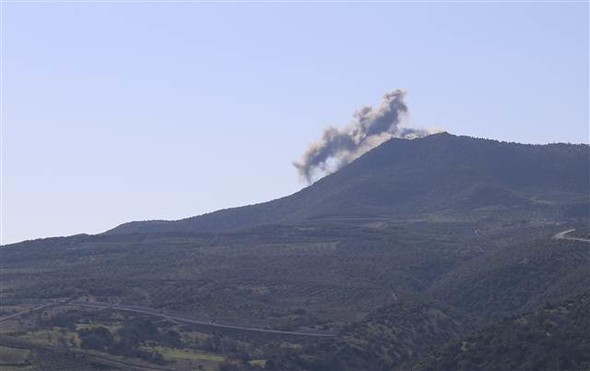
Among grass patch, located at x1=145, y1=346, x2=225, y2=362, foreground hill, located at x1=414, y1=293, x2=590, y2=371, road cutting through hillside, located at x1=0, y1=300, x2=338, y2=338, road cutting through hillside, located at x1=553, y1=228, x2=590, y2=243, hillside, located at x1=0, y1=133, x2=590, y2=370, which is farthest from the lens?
road cutting through hillside, located at x1=553, y1=228, x2=590, y2=243

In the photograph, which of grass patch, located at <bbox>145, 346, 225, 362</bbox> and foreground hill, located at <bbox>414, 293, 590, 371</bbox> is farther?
grass patch, located at <bbox>145, 346, 225, 362</bbox>

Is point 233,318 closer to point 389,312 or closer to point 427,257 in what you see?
point 389,312

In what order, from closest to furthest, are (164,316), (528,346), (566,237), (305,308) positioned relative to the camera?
1. (528,346)
2. (164,316)
3. (305,308)
4. (566,237)

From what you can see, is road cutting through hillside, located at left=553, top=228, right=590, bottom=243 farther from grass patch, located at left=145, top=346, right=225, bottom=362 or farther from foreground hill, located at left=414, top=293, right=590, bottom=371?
foreground hill, located at left=414, top=293, right=590, bottom=371

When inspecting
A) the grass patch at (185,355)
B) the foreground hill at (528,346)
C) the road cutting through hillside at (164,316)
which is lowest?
the foreground hill at (528,346)

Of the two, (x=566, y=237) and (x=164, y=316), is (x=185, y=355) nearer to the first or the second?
(x=164, y=316)

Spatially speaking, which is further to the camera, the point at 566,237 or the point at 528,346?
the point at 566,237

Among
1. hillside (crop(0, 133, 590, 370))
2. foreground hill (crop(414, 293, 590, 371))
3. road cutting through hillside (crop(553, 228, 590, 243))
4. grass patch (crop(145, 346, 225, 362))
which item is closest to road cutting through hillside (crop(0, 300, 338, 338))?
hillside (crop(0, 133, 590, 370))

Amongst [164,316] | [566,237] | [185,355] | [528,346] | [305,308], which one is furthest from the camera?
[566,237]

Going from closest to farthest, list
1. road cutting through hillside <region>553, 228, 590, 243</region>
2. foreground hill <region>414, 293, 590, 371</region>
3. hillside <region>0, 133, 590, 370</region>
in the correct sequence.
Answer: foreground hill <region>414, 293, 590, 371</region> < hillside <region>0, 133, 590, 370</region> < road cutting through hillside <region>553, 228, 590, 243</region>

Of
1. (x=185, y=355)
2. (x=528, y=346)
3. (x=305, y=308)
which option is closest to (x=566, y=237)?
(x=305, y=308)

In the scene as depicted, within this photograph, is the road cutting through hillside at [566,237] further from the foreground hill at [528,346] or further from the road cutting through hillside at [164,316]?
the foreground hill at [528,346]

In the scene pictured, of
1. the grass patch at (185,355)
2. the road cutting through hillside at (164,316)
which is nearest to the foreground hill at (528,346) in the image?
the grass patch at (185,355)

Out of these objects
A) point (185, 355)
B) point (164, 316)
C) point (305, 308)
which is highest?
point (164, 316)
